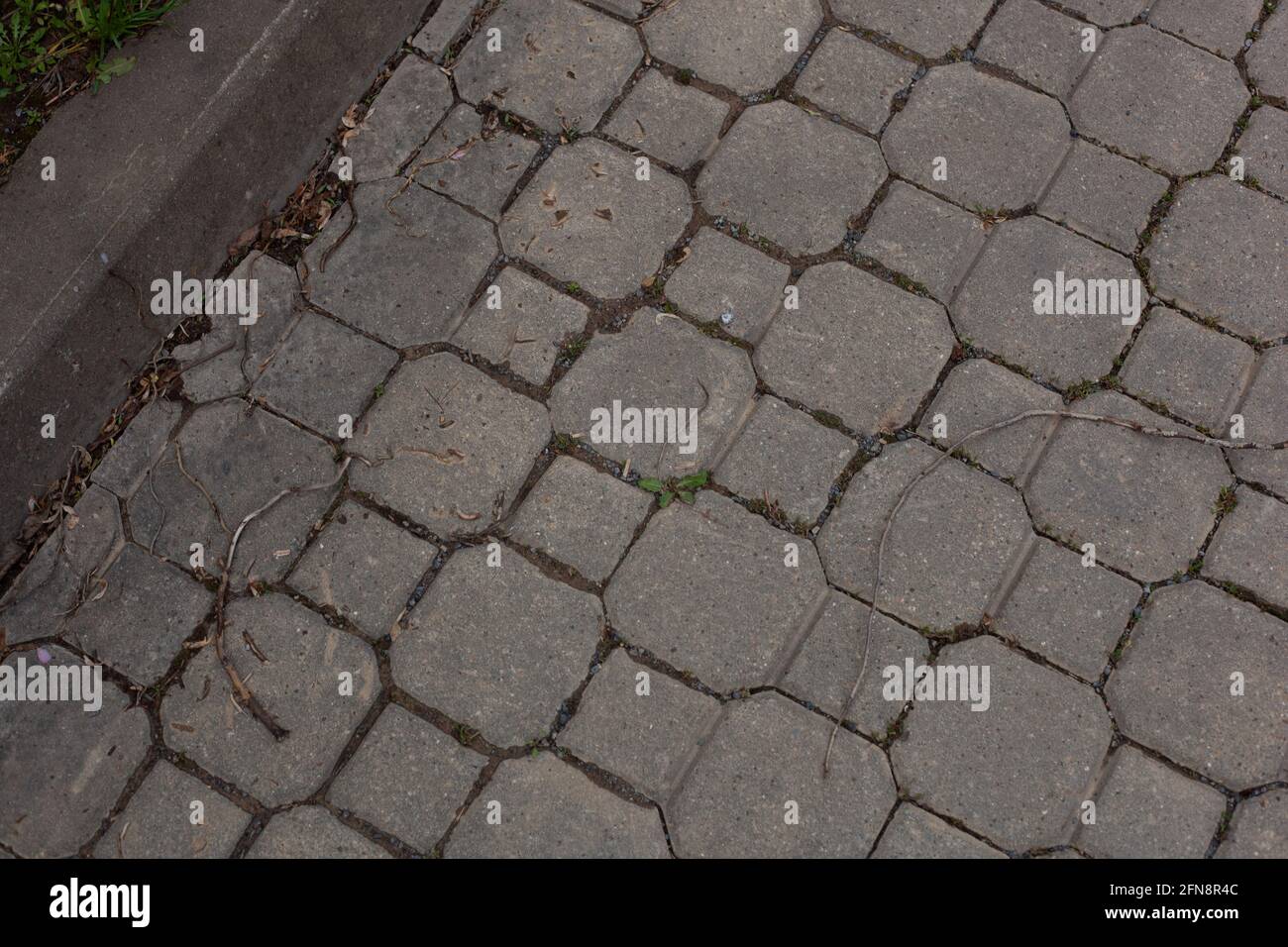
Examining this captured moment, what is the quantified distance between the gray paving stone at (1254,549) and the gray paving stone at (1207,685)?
0.06 metres

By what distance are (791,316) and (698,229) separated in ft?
1.22

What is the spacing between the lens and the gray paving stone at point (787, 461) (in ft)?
10.0

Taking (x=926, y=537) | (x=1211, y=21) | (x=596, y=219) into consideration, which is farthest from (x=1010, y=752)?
(x=1211, y=21)

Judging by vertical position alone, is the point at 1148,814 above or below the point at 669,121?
below

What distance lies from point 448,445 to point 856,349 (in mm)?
1135

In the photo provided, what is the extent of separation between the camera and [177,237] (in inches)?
126

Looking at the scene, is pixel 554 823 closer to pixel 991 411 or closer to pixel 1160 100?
pixel 991 411

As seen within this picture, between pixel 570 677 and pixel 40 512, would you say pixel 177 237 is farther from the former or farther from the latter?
pixel 570 677

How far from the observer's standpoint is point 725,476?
309 centimetres

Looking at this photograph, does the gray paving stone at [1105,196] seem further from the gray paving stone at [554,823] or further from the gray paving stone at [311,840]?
the gray paving stone at [311,840]

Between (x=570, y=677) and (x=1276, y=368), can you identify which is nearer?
(x=570, y=677)

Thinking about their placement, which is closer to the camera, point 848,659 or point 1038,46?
point 848,659

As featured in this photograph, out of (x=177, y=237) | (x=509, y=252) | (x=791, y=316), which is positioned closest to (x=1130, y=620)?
(x=791, y=316)

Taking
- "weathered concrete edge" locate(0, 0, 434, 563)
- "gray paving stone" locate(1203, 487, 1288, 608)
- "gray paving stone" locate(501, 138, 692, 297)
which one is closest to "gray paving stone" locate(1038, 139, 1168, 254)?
"gray paving stone" locate(1203, 487, 1288, 608)
